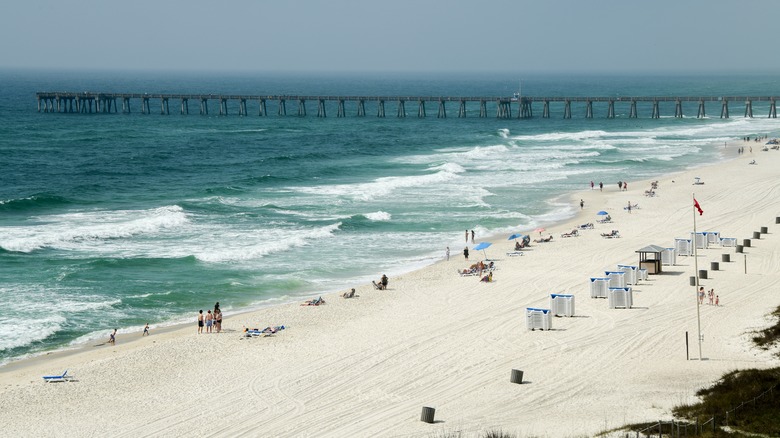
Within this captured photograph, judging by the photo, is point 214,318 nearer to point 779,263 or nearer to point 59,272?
point 59,272

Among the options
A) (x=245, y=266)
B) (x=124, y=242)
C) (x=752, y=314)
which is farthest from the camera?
(x=124, y=242)

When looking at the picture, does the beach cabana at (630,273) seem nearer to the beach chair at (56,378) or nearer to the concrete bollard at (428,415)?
the concrete bollard at (428,415)

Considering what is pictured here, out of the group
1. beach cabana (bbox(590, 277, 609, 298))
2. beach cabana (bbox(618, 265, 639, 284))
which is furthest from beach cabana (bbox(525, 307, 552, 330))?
beach cabana (bbox(618, 265, 639, 284))

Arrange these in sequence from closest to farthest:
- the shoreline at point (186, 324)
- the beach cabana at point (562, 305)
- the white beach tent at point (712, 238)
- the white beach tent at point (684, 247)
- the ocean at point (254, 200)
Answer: the shoreline at point (186, 324) < the beach cabana at point (562, 305) < the ocean at point (254, 200) < the white beach tent at point (684, 247) < the white beach tent at point (712, 238)

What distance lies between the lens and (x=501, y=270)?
1468 inches

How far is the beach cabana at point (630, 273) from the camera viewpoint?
109ft

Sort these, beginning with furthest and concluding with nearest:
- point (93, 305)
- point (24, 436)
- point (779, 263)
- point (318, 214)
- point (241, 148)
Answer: point (241, 148) < point (318, 214) < point (779, 263) < point (93, 305) < point (24, 436)

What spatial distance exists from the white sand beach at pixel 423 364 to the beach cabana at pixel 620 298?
0.37 m

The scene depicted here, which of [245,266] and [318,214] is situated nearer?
[245,266]

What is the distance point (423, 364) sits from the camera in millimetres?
25438

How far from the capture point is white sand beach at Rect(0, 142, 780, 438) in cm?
2156

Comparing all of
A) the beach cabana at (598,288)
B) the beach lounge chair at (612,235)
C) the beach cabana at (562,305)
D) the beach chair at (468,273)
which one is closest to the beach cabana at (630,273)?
the beach cabana at (598,288)

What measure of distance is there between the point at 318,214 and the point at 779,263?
2266 centimetres

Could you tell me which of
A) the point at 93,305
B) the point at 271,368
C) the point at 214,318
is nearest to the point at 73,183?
the point at 93,305
